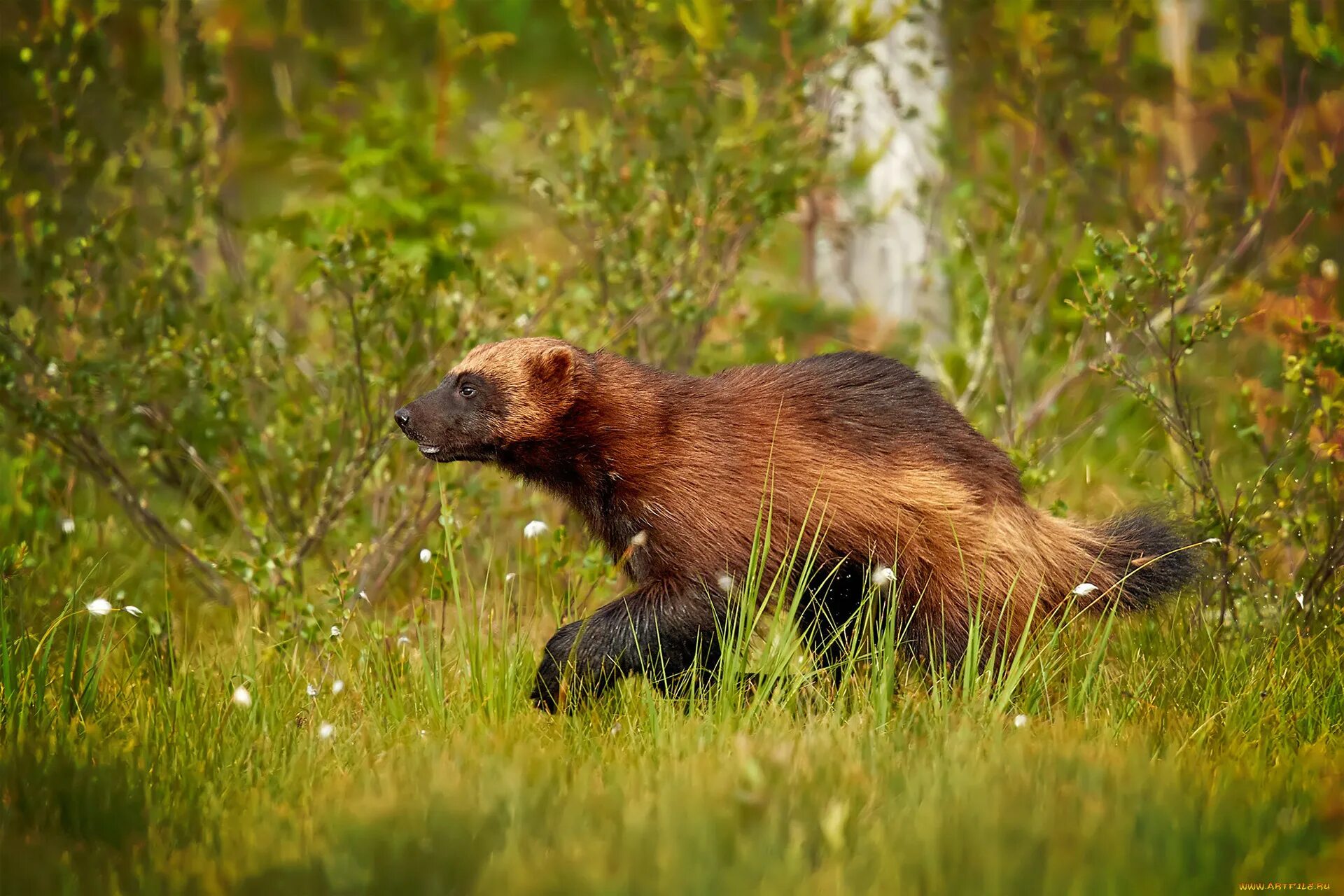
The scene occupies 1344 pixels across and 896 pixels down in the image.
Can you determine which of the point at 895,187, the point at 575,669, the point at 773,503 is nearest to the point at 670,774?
the point at 575,669

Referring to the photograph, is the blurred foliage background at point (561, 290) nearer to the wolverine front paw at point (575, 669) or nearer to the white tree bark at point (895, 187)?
the white tree bark at point (895, 187)

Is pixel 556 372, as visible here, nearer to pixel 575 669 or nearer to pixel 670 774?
pixel 575 669

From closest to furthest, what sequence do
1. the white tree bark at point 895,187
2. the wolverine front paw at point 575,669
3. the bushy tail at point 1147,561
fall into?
1. the wolverine front paw at point 575,669
2. the bushy tail at point 1147,561
3. the white tree bark at point 895,187

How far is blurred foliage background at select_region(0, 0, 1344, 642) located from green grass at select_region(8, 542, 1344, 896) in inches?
19.3

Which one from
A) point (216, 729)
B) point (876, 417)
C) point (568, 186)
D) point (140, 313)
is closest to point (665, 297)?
point (568, 186)

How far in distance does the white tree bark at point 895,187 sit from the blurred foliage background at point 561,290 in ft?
1.10

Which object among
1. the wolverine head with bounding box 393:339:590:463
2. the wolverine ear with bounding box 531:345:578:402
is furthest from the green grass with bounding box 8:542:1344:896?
the wolverine ear with bounding box 531:345:578:402

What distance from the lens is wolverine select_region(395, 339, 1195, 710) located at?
12.9 feet

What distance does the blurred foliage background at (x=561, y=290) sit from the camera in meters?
4.83

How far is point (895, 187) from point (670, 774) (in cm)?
575

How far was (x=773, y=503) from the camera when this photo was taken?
4000 millimetres

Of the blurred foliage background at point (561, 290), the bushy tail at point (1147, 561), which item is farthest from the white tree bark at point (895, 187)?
the bushy tail at point (1147, 561)

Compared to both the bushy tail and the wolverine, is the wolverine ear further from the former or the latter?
the bushy tail

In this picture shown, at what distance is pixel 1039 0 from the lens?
6.50m
